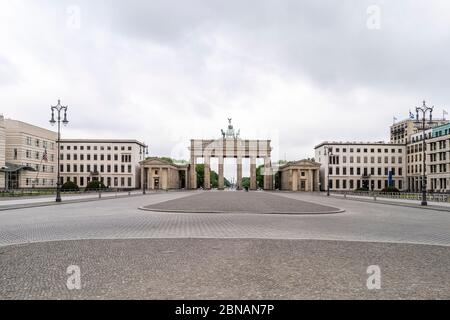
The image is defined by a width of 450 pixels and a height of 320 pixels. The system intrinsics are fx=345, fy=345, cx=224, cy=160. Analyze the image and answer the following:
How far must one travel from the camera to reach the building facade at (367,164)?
11644 centimetres

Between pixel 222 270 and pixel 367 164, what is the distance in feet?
394

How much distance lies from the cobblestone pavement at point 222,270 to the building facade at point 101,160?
11111 centimetres

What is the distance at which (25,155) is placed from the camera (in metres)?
89.1

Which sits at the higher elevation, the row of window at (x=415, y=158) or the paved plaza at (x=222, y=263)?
the row of window at (x=415, y=158)

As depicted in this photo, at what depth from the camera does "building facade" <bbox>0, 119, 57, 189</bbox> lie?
271 feet

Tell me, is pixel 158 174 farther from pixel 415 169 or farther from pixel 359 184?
pixel 415 169

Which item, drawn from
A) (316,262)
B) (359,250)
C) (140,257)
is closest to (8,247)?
(140,257)

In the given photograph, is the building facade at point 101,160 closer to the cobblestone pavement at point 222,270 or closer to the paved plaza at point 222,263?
the paved plaza at point 222,263

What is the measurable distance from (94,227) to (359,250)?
11.2m

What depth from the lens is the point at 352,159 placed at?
117625 mm

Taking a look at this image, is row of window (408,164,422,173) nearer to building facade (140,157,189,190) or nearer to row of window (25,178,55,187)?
building facade (140,157,189,190)

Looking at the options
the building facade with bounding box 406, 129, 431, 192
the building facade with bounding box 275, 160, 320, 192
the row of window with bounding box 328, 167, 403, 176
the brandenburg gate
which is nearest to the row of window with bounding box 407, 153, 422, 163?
→ the building facade with bounding box 406, 129, 431, 192

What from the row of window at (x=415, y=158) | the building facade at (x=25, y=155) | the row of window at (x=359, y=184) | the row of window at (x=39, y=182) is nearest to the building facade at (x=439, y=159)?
the row of window at (x=415, y=158)
